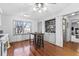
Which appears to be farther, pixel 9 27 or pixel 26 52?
pixel 26 52

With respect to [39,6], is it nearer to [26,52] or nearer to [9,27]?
[9,27]

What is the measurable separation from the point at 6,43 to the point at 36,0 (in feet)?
3.59

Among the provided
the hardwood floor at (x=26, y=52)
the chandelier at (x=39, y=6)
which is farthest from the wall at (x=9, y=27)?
the chandelier at (x=39, y=6)

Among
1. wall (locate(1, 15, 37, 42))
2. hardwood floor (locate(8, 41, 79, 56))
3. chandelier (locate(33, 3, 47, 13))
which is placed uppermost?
chandelier (locate(33, 3, 47, 13))

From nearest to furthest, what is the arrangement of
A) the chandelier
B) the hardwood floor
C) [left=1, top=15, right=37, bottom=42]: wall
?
the chandelier
[left=1, top=15, right=37, bottom=42]: wall
the hardwood floor

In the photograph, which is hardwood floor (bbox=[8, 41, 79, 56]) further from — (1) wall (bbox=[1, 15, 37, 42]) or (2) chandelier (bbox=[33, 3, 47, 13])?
(2) chandelier (bbox=[33, 3, 47, 13])

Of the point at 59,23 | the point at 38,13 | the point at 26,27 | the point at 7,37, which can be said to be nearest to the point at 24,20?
the point at 26,27

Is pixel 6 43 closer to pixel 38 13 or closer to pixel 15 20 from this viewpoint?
pixel 15 20

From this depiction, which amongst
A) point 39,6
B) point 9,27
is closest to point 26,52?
point 9,27

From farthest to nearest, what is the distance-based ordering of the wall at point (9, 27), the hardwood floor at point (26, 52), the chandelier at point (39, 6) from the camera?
the hardwood floor at point (26, 52), the wall at point (9, 27), the chandelier at point (39, 6)

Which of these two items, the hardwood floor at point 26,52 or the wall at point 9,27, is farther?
the hardwood floor at point 26,52

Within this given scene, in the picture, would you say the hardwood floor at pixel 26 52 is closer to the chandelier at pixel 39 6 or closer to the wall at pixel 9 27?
the wall at pixel 9 27

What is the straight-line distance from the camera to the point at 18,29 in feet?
5.67

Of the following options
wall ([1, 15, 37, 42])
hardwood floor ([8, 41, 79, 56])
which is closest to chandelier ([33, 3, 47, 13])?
wall ([1, 15, 37, 42])
